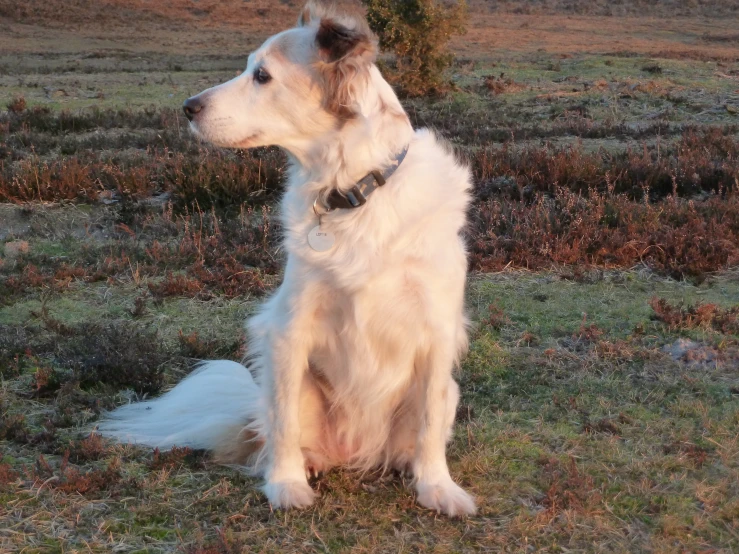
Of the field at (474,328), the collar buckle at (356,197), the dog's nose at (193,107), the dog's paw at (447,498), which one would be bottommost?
the field at (474,328)

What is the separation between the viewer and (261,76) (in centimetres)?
310

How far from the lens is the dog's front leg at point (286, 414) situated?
10.1 feet

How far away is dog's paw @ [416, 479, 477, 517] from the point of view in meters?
3.01

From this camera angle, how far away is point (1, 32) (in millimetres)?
25906

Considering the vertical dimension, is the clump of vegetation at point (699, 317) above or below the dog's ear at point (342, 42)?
below

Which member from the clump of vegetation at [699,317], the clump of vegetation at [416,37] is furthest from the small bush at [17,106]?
the clump of vegetation at [699,317]

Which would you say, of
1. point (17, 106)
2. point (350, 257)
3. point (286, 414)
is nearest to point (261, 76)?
point (350, 257)

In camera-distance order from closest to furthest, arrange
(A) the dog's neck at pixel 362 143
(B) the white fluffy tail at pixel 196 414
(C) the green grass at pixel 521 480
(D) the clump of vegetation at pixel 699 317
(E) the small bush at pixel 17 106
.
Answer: (C) the green grass at pixel 521 480, (A) the dog's neck at pixel 362 143, (B) the white fluffy tail at pixel 196 414, (D) the clump of vegetation at pixel 699 317, (E) the small bush at pixel 17 106

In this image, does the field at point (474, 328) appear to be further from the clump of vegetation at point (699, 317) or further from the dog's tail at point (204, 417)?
the dog's tail at point (204, 417)

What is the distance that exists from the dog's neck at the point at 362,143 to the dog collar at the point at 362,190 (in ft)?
0.07

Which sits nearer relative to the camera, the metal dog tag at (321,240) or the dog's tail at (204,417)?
the metal dog tag at (321,240)

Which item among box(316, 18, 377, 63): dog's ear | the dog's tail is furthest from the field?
box(316, 18, 377, 63): dog's ear

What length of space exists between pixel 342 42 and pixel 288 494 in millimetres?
1709

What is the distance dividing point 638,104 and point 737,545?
1131 centimetres
